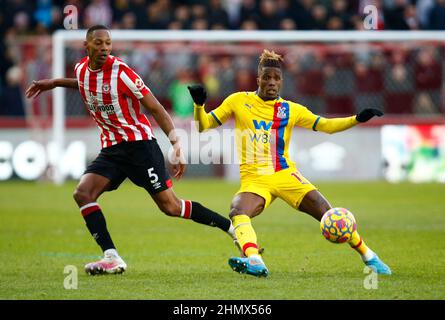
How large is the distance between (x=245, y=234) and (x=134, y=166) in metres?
1.33

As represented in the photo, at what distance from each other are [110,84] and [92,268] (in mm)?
1748

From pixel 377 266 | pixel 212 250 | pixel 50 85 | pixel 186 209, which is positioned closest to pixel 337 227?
pixel 377 266

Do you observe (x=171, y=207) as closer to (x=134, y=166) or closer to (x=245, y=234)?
(x=134, y=166)

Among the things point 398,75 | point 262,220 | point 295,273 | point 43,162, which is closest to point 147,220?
point 262,220

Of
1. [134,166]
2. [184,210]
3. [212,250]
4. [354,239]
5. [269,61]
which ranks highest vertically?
[269,61]

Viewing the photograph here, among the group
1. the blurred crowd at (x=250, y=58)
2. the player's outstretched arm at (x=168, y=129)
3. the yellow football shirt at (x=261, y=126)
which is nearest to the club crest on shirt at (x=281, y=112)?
the yellow football shirt at (x=261, y=126)

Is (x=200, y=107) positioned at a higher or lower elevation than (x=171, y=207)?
higher

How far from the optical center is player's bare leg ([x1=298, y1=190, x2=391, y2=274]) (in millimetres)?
8812

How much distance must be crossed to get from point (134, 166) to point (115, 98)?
2.23 ft

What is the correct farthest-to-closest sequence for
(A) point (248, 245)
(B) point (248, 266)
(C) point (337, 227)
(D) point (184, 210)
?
(D) point (184, 210) → (A) point (248, 245) → (C) point (337, 227) → (B) point (248, 266)

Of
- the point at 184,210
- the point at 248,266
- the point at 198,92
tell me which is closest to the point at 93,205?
the point at 184,210

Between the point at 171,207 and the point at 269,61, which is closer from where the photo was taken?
the point at 269,61

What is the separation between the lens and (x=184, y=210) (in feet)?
30.7

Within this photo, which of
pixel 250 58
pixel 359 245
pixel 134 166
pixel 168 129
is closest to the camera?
pixel 359 245
